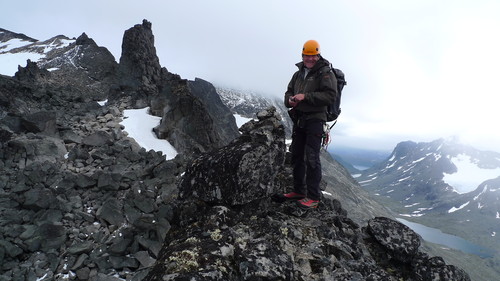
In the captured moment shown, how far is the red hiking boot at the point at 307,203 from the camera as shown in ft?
33.9

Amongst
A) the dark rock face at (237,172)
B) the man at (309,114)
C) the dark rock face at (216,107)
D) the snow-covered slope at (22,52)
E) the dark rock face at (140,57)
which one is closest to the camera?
the dark rock face at (237,172)

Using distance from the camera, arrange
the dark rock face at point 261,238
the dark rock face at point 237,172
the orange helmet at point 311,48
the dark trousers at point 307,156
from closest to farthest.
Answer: the dark rock face at point 261,238 < the dark rock face at point 237,172 < the orange helmet at point 311,48 < the dark trousers at point 307,156

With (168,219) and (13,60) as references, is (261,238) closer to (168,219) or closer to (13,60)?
(168,219)

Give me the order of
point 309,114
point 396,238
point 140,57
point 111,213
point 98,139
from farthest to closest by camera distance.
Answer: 1. point 140,57
2. point 98,139
3. point 111,213
4. point 309,114
5. point 396,238

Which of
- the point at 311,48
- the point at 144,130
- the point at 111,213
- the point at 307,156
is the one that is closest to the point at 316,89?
the point at 311,48

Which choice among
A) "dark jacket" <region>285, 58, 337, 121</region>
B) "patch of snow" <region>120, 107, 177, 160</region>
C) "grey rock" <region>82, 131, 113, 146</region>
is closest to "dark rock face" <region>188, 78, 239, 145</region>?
"patch of snow" <region>120, 107, 177, 160</region>

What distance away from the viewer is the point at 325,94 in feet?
30.2

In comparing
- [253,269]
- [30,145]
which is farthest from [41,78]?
[253,269]

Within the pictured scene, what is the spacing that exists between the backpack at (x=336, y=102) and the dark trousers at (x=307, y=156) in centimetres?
65

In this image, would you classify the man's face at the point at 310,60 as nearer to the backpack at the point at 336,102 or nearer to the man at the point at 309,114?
the man at the point at 309,114

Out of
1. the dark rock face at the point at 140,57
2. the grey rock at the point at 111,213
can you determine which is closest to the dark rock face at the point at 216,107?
the dark rock face at the point at 140,57

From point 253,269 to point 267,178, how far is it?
12.4 feet

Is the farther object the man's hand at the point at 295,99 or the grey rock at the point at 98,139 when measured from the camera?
the grey rock at the point at 98,139

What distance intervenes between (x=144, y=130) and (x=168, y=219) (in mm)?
14092
